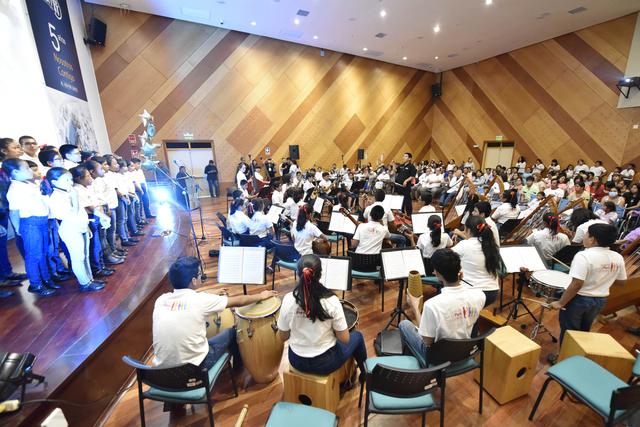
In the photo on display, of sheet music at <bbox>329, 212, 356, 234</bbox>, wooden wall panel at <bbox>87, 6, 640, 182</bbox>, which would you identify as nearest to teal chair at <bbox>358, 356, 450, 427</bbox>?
sheet music at <bbox>329, 212, 356, 234</bbox>

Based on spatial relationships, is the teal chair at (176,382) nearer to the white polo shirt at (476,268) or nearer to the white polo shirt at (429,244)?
the white polo shirt at (476,268)

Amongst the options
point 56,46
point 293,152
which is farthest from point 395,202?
point 56,46

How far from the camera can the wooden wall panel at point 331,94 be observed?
9492 mm

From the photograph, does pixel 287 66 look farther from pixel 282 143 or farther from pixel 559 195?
pixel 559 195

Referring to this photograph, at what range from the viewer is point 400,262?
3053mm

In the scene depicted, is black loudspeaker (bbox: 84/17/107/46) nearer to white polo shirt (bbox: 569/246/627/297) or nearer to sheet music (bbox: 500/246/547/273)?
sheet music (bbox: 500/246/547/273)

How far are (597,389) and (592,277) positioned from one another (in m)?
0.97

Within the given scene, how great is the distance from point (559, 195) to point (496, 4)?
6125 mm

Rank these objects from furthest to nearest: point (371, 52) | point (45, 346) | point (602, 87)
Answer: point (371, 52) → point (602, 87) → point (45, 346)

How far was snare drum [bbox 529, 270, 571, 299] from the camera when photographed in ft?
9.48

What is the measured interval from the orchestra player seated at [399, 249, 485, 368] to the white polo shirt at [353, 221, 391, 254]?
1667 millimetres

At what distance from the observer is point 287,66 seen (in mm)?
11781

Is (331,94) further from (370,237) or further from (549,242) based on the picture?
(549,242)

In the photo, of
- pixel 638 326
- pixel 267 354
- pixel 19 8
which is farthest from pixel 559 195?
pixel 19 8
